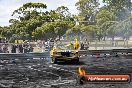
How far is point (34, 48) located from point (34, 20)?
33.1m

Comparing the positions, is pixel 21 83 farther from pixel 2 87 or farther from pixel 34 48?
pixel 34 48

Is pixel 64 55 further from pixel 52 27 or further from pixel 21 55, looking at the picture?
pixel 52 27

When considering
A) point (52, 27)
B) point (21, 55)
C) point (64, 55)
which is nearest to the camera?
point (64, 55)

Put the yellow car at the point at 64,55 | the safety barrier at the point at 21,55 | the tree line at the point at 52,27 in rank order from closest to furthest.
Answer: the yellow car at the point at 64,55
the safety barrier at the point at 21,55
the tree line at the point at 52,27

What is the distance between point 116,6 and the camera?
91.2m

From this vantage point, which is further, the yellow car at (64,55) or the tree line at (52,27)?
the tree line at (52,27)

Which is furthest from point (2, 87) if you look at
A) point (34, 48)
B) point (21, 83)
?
point (34, 48)

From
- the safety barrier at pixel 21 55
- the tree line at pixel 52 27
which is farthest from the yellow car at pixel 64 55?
the tree line at pixel 52 27

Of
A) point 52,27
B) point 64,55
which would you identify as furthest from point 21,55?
point 52,27

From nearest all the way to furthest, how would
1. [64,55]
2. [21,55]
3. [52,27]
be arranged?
[64,55]
[21,55]
[52,27]

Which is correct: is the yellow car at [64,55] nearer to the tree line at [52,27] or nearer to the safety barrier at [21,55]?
the safety barrier at [21,55]

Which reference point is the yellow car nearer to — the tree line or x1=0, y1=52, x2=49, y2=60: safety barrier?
x1=0, y1=52, x2=49, y2=60: safety barrier

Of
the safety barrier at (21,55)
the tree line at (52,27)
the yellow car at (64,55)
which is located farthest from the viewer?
the tree line at (52,27)

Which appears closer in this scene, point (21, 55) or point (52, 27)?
point (21, 55)
